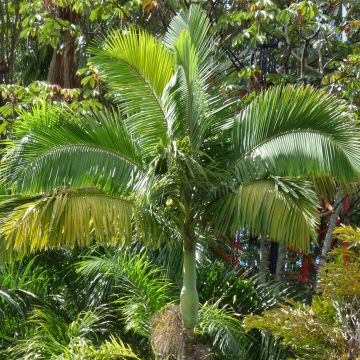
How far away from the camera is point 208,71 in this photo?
797cm

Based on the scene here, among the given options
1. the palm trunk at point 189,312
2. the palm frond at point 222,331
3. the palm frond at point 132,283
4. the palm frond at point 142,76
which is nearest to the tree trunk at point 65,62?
the palm frond at point 132,283

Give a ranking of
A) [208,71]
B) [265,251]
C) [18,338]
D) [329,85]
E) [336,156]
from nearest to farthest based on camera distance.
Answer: [336,156] → [208,71] → [18,338] → [329,85] → [265,251]

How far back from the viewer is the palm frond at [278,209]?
7023mm

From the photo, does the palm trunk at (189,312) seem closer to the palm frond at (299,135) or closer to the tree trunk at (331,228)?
the palm frond at (299,135)

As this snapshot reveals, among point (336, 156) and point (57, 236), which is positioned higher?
point (336, 156)

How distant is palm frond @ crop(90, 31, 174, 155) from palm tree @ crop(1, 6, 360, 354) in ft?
0.03

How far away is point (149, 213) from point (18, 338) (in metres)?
2.43

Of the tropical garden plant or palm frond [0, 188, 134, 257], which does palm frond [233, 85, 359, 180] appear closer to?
the tropical garden plant

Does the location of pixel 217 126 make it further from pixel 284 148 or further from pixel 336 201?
pixel 336 201

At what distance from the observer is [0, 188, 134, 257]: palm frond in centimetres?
706

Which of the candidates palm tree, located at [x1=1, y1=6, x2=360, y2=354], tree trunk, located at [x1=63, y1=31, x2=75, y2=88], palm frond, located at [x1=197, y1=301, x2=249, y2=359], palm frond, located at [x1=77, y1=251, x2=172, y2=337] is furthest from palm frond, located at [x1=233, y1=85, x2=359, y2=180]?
tree trunk, located at [x1=63, y1=31, x2=75, y2=88]

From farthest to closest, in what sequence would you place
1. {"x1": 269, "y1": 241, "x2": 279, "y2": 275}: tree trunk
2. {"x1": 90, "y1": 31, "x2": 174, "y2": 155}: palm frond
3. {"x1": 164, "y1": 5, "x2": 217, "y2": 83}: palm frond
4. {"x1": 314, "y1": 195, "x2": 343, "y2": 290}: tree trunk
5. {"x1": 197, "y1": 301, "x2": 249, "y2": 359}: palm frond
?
1. {"x1": 269, "y1": 241, "x2": 279, "y2": 275}: tree trunk
2. {"x1": 314, "y1": 195, "x2": 343, "y2": 290}: tree trunk
3. {"x1": 197, "y1": 301, "x2": 249, "y2": 359}: palm frond
4. {"x1": 164, "y1": 5, "x2": 217, "y2": 83}: palm frond
5. {"x1": 90, "y1": 31, "x2": 174, "y2": 155}: palm frond

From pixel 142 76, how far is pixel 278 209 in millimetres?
1839

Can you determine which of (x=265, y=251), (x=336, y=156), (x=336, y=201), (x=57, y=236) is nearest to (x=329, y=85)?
(x=336, y=201)
